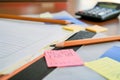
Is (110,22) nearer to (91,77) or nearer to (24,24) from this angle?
(24,24)

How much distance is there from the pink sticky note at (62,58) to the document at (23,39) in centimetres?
3

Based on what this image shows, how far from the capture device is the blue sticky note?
1.75ft

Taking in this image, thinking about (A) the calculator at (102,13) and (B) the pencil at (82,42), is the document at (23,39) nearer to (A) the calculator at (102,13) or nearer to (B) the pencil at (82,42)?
(B) the pencil at (82,42)

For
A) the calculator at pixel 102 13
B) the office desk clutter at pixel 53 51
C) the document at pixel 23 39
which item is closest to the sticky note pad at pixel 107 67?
the office desk clutter at pixel 53 51

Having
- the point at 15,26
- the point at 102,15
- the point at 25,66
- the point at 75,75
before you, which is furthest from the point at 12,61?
the point at 102,15

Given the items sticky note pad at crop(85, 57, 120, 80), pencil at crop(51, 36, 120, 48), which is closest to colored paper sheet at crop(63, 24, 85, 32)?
pencil at crop(51, 36, 120, 48)

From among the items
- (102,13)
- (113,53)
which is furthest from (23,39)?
(102,13)

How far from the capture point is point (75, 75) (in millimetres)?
445

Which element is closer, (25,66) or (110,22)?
(25,66)

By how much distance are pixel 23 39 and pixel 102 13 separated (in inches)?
18.0

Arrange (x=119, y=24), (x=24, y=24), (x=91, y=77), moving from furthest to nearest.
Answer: (x=119, y=24)
(x=24, y=24)
(x=91, y=77)

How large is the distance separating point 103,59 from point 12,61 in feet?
0.77

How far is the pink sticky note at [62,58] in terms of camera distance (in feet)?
1.61

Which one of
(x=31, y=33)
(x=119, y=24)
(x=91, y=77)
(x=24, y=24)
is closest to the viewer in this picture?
(x=91, y=77)
